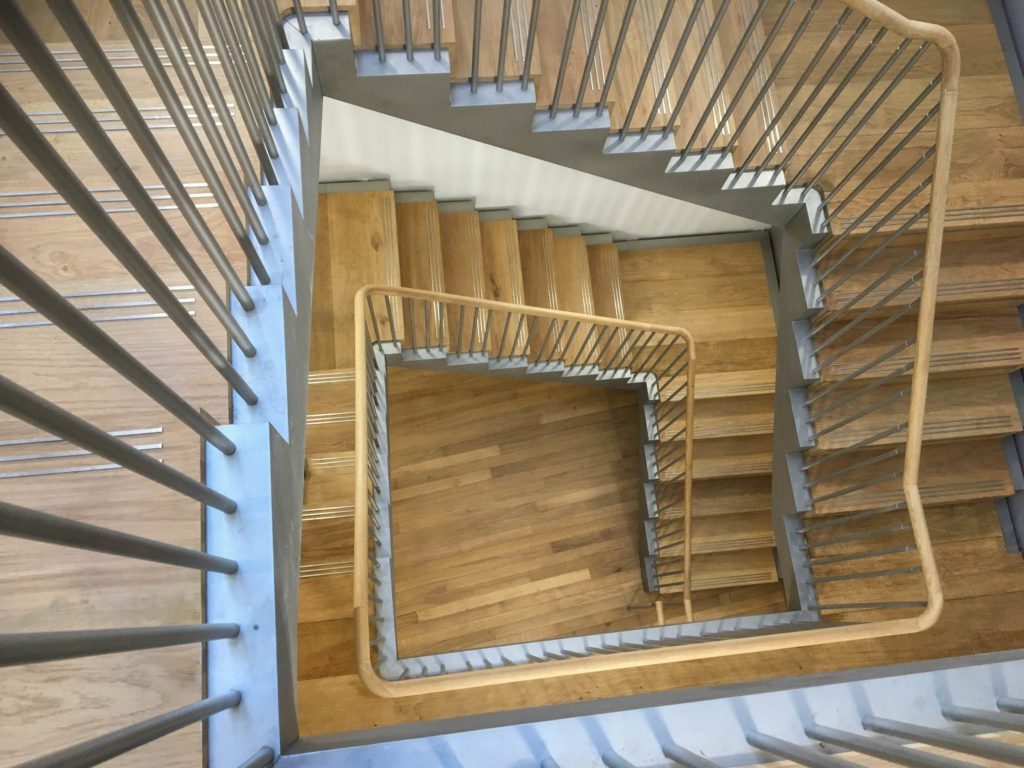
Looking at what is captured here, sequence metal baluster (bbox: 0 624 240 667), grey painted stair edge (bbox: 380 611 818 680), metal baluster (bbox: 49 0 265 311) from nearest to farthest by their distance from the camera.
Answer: metal baluster (bbox: 0 624 240 667), metal baluster (bbox: 49 0 265 311), grey painted stair edge (bbox: 380 611 818 680)

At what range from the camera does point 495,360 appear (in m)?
3.89

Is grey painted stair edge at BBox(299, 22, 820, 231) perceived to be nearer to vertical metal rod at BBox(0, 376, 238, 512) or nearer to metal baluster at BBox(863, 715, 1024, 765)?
vertical metal rod at BBox(0, 376, 238, 512)

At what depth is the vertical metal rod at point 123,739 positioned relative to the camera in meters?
0.75

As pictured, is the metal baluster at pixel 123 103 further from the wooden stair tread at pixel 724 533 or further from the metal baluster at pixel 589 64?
the wooden stair tread at pixel 724 533

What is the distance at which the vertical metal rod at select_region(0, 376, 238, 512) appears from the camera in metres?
0.73

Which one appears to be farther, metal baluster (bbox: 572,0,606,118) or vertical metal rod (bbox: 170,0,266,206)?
metal baluster (bbox: 572,0,606,118)

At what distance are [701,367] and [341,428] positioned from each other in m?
2.20

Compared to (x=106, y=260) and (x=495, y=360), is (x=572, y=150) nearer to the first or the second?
(x=495, y=360)

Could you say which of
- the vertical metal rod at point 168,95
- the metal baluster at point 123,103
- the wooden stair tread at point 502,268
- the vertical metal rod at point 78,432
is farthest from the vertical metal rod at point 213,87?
the wooden stair tread at point 502,268

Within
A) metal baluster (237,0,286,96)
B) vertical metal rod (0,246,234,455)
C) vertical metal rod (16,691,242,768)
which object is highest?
metal baluster (237,0,286,96)

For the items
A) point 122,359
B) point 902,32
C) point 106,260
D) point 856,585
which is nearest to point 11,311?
point 106,260

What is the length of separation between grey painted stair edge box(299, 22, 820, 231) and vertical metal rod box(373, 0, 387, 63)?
0.09 ft

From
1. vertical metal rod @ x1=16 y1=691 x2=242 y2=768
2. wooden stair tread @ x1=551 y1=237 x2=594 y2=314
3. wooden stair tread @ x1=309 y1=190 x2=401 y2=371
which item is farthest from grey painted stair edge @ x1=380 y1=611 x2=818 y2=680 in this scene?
vertical metal rod @ x1=16 y1=691 x2=242 y2=768

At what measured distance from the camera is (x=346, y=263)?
3.59 meters
